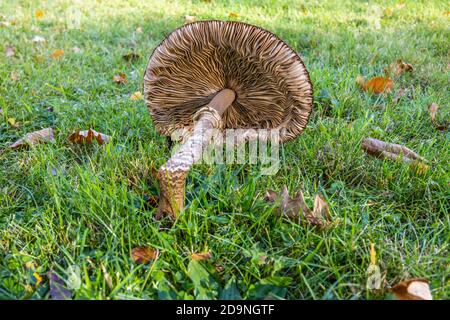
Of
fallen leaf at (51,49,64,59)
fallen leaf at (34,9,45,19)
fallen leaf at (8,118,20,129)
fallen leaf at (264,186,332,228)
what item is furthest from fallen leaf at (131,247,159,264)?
fallen leaf at (34,9,45,19)

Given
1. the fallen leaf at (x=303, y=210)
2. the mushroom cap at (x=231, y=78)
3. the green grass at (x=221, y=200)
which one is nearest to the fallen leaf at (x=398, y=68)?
the green grass at (x=221, y=200)

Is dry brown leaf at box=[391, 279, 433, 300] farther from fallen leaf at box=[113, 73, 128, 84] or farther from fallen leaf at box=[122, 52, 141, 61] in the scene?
fallen leaf at box=[122, 52, 141, 61]

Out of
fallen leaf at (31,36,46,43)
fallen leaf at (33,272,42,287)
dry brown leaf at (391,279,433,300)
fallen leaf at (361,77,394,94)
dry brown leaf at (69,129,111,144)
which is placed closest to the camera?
dry brown leaf at (391,279,433,300)

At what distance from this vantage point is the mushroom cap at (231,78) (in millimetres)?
1839

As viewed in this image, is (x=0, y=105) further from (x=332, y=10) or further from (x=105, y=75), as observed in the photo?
(x=332, y=10)

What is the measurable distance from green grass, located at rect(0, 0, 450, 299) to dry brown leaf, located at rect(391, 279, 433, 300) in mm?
74

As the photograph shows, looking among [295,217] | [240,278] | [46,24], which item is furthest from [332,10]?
[240,278]

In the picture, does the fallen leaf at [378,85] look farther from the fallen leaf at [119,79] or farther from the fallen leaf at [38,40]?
the fallen leaf at [38,40]

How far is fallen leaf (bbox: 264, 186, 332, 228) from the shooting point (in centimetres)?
157

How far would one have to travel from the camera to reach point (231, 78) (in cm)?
224

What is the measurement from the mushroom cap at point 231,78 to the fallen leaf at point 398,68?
56.7 inches

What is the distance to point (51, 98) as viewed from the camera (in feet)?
9.68

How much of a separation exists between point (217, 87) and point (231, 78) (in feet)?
0.44

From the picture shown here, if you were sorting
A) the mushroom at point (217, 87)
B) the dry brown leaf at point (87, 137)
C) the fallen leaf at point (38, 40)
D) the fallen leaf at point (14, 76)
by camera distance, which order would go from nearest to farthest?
the mushroom at point (217, 87), the dry brown leaf at point (87, 137), the fallen leaf at point (14, 76), the fallen leaf at point (38, 40)
